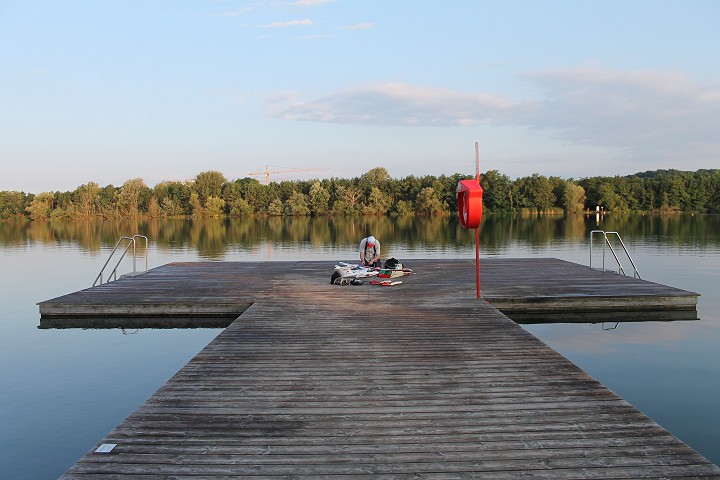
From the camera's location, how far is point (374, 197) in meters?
78.9

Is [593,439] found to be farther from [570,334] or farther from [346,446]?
[570,334]

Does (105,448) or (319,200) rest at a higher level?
(319,200)

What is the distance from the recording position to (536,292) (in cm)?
1108

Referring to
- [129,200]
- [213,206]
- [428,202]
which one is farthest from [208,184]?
[428,202]

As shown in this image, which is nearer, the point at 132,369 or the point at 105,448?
the point at 105,448

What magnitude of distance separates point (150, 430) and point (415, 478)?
2118 mm

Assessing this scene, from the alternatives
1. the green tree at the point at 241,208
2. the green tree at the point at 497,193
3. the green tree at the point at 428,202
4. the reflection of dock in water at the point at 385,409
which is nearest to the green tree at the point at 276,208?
the green tree at the point at 241,208

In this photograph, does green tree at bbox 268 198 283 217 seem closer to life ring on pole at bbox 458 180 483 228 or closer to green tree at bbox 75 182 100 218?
green tree at bbox 75 182 100 218

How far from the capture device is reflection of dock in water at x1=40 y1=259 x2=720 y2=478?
388 cm

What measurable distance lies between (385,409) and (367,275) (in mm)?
7823

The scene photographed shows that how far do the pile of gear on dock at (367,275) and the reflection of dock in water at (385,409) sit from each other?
2.30 meters

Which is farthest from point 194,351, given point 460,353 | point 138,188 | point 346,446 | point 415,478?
point 138,188

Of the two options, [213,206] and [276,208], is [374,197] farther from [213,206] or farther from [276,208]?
[213,206]

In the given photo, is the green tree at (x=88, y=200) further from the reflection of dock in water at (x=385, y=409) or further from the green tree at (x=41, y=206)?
the reflection of dock in water at (x=385, y=409)
